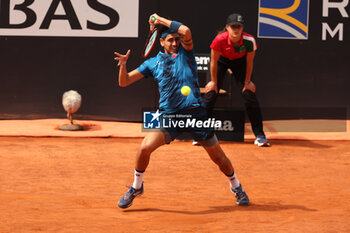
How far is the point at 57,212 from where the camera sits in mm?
5738

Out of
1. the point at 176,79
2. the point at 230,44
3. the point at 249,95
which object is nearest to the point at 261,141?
the point at 249,95

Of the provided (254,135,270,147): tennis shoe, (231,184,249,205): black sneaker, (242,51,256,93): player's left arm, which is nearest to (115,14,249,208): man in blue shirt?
(231,184,249,205): black sneaker

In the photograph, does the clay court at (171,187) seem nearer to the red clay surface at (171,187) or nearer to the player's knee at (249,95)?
the red clay surface at (171,187)

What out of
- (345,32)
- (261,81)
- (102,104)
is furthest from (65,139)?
(345,32)

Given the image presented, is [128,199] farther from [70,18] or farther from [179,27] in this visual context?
[70,18]

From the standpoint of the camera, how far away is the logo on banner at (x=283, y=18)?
1062cm

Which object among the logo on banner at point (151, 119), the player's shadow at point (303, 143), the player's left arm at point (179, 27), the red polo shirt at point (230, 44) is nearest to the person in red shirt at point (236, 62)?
the red polo shirt at point (230, 44)

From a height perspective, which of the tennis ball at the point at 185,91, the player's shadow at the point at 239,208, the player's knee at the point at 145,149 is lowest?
the player's shadow at the point at 239,208

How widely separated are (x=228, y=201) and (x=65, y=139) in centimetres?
395

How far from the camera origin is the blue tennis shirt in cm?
577

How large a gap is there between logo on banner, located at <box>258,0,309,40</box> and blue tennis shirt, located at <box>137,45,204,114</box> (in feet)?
16.6

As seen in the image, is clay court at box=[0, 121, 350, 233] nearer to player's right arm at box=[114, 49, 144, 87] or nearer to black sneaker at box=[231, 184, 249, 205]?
black sneaker at box=[231, 184, 249, 205]

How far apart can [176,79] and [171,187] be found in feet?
4.89

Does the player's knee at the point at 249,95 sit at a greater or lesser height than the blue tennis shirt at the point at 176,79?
lesser
